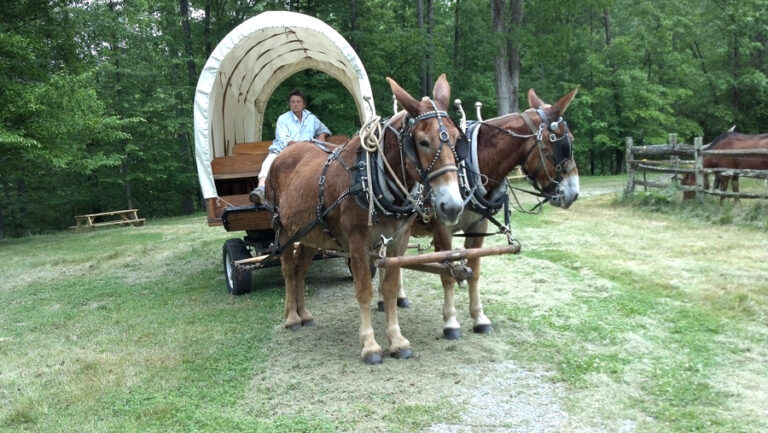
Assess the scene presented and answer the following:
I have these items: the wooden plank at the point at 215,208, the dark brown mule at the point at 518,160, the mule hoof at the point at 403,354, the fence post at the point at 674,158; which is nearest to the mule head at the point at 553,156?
the dark brown mule at the point at 518,160

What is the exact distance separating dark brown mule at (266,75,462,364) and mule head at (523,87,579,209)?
0.96m

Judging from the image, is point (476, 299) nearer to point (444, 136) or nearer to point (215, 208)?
point (444, 136)

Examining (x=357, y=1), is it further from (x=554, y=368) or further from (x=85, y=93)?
(x=554, y=368)

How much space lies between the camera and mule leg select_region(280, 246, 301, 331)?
5.27 metres

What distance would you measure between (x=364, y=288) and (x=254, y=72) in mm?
5492

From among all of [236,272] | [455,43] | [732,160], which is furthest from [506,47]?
[236,272]

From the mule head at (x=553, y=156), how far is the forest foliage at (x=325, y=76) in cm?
1185

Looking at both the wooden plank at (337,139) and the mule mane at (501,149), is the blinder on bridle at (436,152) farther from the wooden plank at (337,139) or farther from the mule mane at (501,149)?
the wooden plank at (337,139)

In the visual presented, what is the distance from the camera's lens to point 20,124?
1252 cm

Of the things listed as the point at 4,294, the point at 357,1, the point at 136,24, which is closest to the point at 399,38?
the point at 357,1

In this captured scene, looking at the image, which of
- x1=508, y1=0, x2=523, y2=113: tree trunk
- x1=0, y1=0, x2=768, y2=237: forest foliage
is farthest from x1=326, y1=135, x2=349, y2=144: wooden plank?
x1=508, y1=0, x2=523, y2=113: tree trunk

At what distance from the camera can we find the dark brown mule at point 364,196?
11.5 feet

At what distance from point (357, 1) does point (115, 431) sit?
2136 cm

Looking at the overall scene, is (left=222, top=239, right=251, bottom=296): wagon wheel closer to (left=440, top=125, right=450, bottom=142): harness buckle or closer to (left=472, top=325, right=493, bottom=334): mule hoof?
(left=472, top=325, right=493, bottom=334): mule hoof
